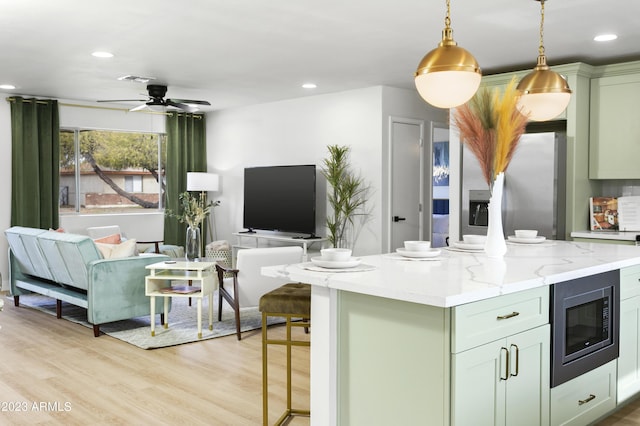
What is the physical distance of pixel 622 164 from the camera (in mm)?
5609

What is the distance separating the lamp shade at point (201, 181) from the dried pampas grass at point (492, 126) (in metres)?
6.10

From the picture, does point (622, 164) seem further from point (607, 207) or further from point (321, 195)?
point (321, 195)

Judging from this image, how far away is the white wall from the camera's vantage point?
7.15 meters

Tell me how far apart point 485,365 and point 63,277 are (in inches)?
176

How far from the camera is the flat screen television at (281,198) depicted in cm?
767

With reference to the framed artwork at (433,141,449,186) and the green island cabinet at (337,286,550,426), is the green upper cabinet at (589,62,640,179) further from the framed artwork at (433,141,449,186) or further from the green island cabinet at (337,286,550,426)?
the framed artwork at (433,141,449,186)

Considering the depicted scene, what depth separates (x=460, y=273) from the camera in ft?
8.75

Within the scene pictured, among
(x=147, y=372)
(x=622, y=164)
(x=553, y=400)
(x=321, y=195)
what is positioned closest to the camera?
(x=553, y=400)

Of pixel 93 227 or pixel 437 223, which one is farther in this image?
pixel 437 223

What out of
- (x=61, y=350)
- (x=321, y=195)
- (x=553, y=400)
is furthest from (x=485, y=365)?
(x=321, y=195)

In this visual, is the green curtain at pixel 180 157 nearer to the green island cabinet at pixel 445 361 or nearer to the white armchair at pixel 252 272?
the white armchair at pixel 252 272

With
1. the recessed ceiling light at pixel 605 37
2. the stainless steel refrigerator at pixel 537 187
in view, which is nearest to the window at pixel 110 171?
the stainless steel refrigerator at pixel 537 187

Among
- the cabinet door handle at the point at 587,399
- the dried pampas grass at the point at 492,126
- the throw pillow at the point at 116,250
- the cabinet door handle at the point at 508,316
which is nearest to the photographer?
the cabinet door handle at the point at 508,316

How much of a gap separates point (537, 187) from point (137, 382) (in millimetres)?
3746
